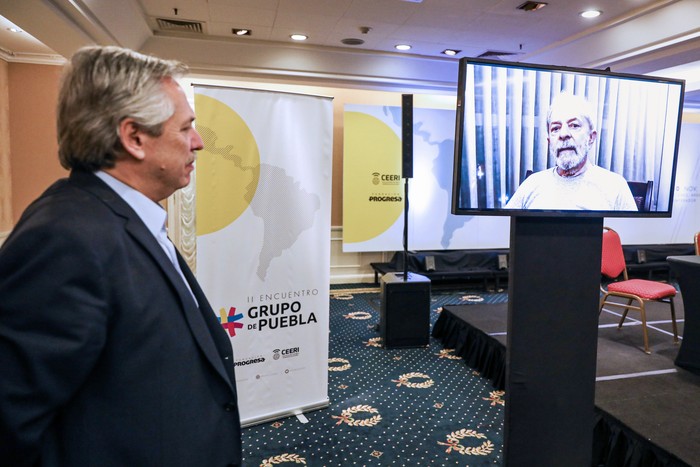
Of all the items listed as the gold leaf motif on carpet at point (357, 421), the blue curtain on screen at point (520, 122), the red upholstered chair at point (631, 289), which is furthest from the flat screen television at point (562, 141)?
the red upholstered chair at point (631, 289)

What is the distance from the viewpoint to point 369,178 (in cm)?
620

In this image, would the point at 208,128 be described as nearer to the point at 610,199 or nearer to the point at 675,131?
the point at 610,199

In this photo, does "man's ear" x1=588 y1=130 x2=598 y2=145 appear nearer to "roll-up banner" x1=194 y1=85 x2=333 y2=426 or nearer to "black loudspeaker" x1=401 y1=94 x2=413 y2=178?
"roll-up banner" x1=194 y1=85 x2=333 y2=426

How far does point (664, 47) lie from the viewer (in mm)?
4414

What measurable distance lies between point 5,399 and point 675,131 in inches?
79.7

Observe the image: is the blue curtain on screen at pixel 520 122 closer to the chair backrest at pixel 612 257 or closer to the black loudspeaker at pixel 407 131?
the black loudspeaker at pixel 407 131

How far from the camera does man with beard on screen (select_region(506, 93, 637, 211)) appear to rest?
1.54 m

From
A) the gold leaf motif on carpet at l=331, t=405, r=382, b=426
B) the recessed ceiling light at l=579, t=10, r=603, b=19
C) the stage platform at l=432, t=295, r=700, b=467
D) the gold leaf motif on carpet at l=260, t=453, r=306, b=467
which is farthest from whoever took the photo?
the recessed ceiling light at l=579, t=10, r=603, b=19

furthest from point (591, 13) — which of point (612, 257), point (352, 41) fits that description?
point (352, 41)

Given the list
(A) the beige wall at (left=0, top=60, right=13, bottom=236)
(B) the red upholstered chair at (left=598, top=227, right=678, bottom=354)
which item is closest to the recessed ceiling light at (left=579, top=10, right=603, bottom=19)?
(B) the red upholstered chair at (left=598, top=227, right=678, bottom=354)

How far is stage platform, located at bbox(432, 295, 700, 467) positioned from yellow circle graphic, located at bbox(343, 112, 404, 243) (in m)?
2.10

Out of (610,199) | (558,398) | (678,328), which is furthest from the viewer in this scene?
(678,328)

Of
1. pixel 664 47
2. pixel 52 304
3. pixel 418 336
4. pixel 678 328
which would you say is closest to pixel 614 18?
pixel 664 47

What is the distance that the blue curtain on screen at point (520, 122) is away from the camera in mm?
1471
